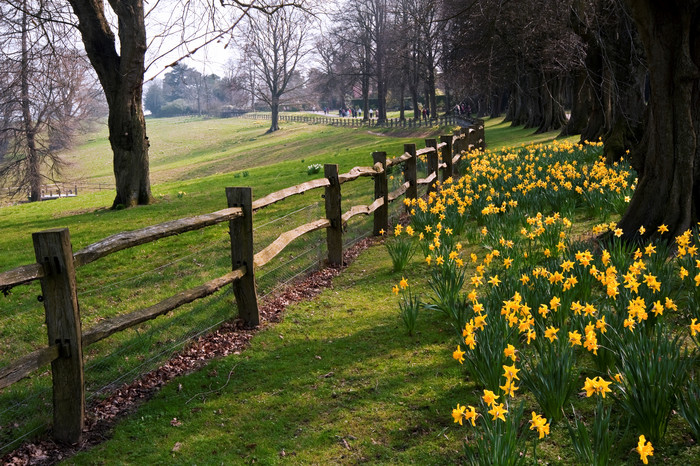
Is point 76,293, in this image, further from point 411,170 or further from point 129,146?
point 129,146

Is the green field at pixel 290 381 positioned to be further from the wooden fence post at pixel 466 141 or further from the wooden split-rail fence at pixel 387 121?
the wooden split-rail fence at pixel 387 121

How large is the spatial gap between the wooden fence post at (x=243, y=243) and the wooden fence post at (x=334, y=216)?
214cm

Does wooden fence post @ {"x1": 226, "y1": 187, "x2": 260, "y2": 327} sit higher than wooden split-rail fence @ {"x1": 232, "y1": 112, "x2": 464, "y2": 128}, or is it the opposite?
wooden split-rail fence @ {"x1": 232, "y1": 112, "x2": 464, "y2": 128}

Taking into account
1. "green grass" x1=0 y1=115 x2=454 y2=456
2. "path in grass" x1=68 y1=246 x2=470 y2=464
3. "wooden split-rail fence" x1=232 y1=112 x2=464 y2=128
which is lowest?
"path in grass" x1=68 y1=246 x2=470 y2=464

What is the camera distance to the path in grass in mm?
3607

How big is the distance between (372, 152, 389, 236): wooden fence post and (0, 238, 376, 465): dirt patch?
2407 mm

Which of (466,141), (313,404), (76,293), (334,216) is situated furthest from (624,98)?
(76,293)

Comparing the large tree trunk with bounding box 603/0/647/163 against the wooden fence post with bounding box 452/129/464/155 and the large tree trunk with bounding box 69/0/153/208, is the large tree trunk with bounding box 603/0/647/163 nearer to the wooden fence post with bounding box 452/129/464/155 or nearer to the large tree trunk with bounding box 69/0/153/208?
the wooden fence post with bounding box 452/129/464/155

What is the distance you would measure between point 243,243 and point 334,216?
2.29 m

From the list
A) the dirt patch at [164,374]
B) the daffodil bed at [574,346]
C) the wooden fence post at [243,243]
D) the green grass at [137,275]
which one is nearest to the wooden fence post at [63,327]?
the dirt patch at [164,374]

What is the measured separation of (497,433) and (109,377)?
333cm

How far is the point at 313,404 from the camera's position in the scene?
420 cm

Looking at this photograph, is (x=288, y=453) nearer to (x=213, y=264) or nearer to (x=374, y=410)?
(x=374, y=410)

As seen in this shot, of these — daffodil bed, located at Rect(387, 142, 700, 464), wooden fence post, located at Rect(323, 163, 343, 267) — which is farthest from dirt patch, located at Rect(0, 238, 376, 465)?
daffodil bed, located at Rect(387, 142, 700, 464)
